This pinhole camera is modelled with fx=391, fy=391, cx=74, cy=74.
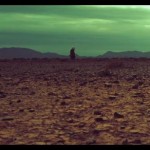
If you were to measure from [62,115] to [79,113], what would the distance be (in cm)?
35

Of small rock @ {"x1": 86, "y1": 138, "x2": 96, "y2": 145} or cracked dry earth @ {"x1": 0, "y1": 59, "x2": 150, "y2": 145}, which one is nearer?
small rock @ {"x1": 86, "y1": 138, "x2": 96, "y2": 145}

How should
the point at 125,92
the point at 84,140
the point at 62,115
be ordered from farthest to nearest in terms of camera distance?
the point at 125,92 → the point at 62,115 → the point at 84,140

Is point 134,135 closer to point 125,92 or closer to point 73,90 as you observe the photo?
point 125,92

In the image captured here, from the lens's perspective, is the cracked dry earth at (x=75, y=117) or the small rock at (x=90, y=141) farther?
the cracked dry earth at (x=75, y=117)

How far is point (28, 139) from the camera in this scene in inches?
193

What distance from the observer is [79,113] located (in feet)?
22.1

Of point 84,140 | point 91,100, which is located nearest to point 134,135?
point 84,140

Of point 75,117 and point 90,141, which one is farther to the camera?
point 75,117

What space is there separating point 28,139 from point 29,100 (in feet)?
11.9

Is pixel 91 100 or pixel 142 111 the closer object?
pixel 142 111

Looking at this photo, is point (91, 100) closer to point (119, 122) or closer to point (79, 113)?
point (79, 113)
